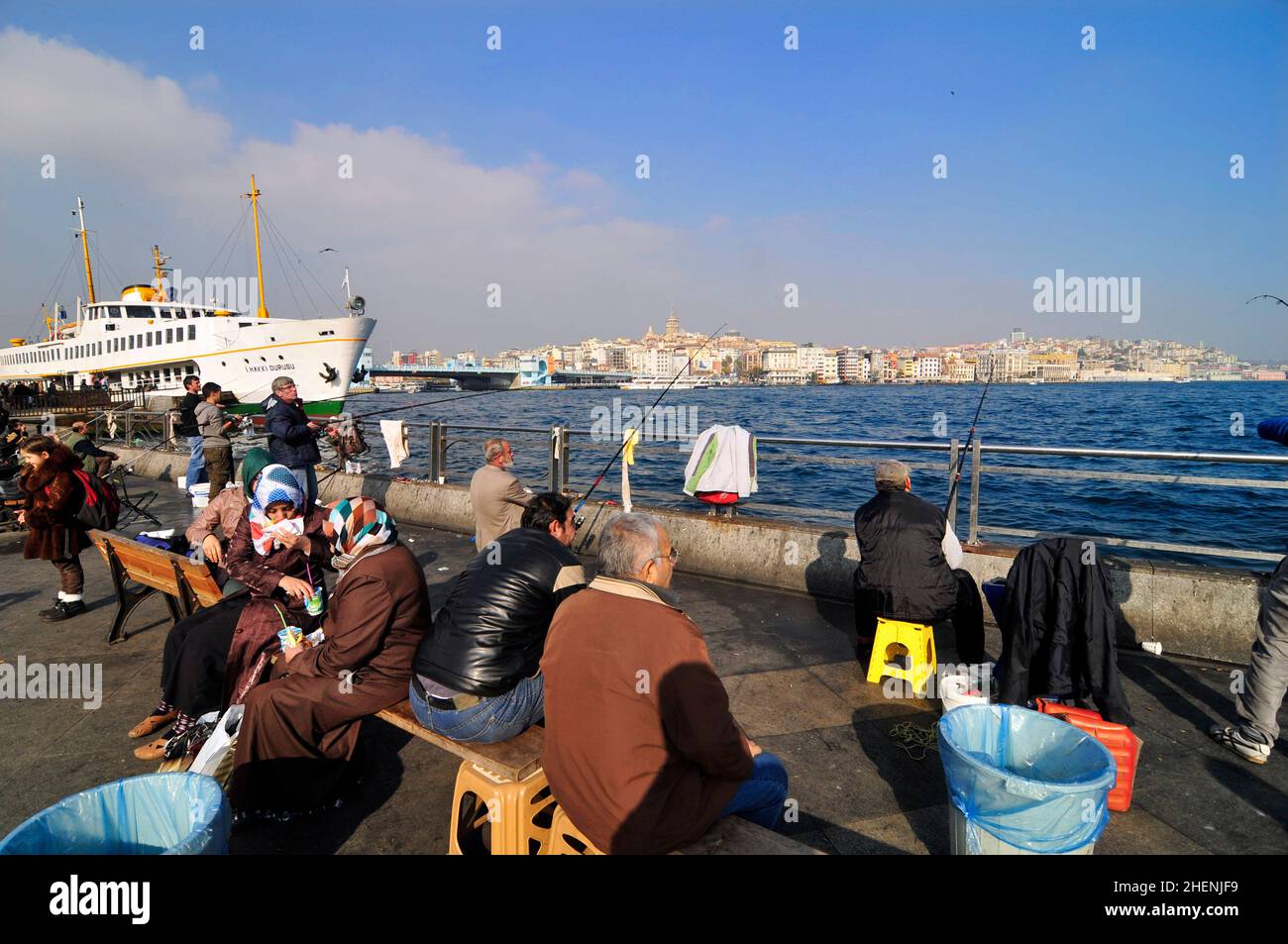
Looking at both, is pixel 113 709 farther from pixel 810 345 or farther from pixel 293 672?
pixel 810 345

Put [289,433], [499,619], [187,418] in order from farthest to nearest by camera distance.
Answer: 1. [187,418]
2. [289,433]
3. [499,619]

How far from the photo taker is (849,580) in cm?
618

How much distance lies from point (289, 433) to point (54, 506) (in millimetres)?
2569

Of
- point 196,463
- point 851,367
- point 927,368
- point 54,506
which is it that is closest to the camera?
point 54,506

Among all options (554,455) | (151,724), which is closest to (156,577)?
(151,724)

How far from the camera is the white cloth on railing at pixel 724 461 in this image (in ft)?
23.3

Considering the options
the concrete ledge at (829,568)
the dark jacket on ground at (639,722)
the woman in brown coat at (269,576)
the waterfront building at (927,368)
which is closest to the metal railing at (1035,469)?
the concrete ledge at (829,568)

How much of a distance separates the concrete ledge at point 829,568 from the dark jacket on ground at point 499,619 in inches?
152

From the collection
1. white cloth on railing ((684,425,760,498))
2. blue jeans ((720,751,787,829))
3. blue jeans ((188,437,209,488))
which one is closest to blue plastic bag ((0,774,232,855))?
blue jeans ((720,751,787,829))

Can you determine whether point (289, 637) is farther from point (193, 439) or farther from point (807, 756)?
point (193, 439)

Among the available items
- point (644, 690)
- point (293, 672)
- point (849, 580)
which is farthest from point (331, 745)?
point (849, 580)

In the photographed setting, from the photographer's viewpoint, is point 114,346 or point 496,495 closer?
point 496,495

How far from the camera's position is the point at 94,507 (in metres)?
5.88
